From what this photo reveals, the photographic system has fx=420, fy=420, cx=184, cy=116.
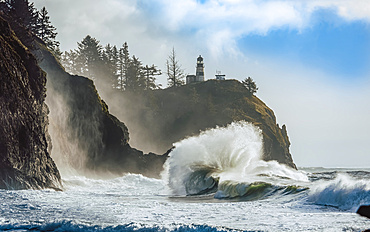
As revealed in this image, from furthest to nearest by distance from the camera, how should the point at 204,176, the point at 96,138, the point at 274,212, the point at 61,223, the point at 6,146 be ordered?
the point at 96,138 → the point at 204,176 → the point at 6,146 → the point at 274,212 → the point at 61,223

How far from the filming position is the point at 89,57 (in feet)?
246

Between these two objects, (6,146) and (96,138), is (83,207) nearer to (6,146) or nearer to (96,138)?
(6,146)

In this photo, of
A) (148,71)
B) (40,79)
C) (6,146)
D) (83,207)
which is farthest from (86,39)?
(83,207)

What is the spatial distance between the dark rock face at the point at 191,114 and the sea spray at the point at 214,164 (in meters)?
32.5

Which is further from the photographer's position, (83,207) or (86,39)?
(86,39)

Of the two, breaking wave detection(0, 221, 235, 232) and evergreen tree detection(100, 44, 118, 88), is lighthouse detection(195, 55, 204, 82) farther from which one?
breaking wave detection(0, 221, 235, 232)

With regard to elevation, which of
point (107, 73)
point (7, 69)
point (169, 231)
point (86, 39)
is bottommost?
point (169, 231)

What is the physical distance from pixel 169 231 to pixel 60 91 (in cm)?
Result: 2635

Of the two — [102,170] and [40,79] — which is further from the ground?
[40,79]

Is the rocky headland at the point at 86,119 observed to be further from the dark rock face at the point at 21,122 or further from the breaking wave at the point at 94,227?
the breaking wave at the point at 94,227

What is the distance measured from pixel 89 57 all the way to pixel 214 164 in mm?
54344

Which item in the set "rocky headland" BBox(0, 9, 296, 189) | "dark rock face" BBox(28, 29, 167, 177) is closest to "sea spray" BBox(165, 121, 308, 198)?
"rocky headland" BBox(0, 9, 296, 189)

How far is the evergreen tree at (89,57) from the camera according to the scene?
74.6m

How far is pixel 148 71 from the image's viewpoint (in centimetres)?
8075
